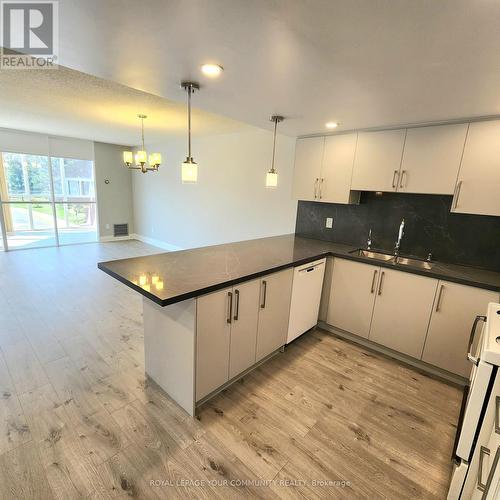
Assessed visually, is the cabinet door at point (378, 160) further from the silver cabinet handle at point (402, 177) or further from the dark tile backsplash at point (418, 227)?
A: the dark tile backsplash at point (418, 227)

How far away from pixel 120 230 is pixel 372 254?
22.2 ft

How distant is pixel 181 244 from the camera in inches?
241

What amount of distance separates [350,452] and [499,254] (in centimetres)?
214

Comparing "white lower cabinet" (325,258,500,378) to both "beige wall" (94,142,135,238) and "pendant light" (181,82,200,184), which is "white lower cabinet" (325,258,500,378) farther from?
"beige wall" (94,142,135,238)

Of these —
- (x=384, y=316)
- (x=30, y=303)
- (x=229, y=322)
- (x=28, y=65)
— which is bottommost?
(x=30, y=303)

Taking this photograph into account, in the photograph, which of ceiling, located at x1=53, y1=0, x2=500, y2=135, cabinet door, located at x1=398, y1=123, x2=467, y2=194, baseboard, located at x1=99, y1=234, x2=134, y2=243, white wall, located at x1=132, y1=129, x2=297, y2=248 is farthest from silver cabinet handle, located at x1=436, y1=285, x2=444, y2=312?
baseboard, located at x1=99, y1=234, x2=134, y2=243

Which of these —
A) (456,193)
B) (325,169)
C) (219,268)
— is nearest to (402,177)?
(456,193)

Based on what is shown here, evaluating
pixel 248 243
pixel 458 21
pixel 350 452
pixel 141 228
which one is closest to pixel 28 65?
pixel 248 243

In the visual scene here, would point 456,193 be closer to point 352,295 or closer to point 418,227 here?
point 418,227

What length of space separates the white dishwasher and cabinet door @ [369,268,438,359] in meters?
0.58

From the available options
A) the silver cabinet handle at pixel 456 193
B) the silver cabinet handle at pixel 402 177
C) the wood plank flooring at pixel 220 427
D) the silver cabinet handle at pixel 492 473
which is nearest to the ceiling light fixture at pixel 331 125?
the silver cabinet handle at pixel 402 177

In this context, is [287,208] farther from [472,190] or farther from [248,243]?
[472,190]

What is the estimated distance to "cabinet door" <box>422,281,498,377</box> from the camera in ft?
6.88

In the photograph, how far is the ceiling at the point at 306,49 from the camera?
1020 millimetres
